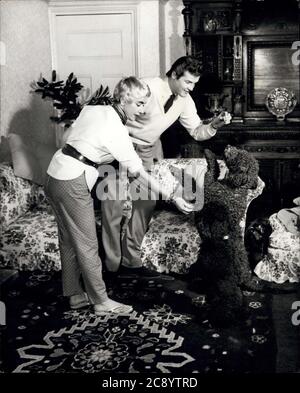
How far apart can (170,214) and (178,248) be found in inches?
14.3

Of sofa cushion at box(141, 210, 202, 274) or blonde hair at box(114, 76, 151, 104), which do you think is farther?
sofa cushion at box(141, 210, 202, 274)

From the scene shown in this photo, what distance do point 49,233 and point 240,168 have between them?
1.45 metres

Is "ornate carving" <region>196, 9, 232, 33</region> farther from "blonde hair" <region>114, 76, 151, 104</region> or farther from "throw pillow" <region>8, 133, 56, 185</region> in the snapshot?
"blonde hair" <region>114, 76, 151, 104</region>

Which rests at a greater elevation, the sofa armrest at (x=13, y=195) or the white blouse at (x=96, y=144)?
the white blouse at (x=96, y=144)

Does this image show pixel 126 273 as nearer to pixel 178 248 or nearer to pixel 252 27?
pixel 178 248

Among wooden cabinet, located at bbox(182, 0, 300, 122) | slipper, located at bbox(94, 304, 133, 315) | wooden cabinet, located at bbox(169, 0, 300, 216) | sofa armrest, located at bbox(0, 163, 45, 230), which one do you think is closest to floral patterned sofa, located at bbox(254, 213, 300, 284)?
slipper, located at bbox(94, 304, 133, 315)

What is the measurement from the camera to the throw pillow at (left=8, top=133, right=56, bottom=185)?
427 centimetres

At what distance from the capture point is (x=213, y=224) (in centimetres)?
324

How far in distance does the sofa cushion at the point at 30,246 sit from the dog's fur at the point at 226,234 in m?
1.15

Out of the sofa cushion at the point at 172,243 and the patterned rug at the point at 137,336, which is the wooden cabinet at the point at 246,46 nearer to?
the sofa cushion at the point at 172,243

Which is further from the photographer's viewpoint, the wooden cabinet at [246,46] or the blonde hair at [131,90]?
the wooden cabinet at [246,46]

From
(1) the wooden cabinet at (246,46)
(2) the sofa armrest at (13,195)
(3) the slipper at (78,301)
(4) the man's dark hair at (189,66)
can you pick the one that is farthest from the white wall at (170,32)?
(3) the slipper at (78,301)

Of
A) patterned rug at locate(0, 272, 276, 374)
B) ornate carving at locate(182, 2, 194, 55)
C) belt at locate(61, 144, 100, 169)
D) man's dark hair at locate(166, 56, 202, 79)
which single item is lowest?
patterned rug at locate(0, 272, 276, 374)

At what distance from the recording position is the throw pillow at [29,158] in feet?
14.0
